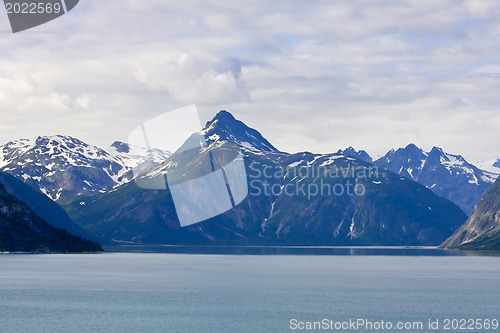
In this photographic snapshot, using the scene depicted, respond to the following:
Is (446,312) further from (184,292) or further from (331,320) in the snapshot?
(184,292)

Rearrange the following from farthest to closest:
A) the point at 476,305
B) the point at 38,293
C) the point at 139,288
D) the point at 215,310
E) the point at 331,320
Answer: the point at 139,288 < the point at 38,293 < the point at 476,305 < the point at 215,310 < the point at 331,320

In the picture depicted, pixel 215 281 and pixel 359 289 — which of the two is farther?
pixel 215 281

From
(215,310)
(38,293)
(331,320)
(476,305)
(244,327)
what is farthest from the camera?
(38,293)

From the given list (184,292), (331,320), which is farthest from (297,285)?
(331,320)

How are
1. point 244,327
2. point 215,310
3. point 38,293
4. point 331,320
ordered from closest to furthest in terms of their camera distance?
point 244,327 < point 331,320 < point 215,310 < point 38,293

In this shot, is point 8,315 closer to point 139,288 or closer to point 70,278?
point 139,288

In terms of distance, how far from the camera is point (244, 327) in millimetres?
113000

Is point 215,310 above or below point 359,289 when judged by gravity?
above

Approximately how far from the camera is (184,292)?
164m

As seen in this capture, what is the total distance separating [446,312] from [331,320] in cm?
2541

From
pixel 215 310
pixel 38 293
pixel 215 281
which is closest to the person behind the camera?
pixel 215 310

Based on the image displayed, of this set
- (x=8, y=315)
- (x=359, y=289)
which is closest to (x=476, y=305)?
(x=359, y=289)

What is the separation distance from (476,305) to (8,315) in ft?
294

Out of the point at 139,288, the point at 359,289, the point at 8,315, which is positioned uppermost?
the point at 8,315
